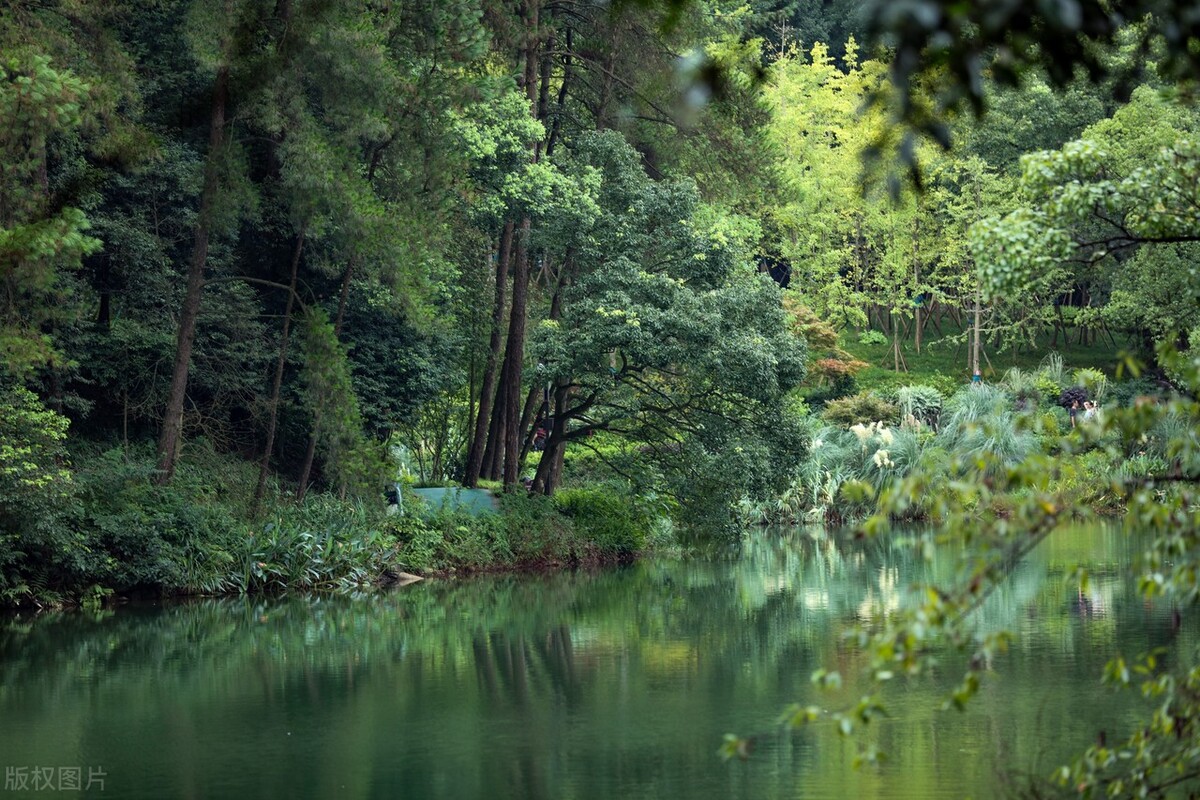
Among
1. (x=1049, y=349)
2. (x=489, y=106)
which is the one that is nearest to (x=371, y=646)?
(x=489, y=106)

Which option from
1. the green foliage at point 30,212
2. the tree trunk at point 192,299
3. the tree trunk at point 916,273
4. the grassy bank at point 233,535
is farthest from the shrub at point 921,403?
the green foliage at point 30,212

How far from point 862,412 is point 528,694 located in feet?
79.8

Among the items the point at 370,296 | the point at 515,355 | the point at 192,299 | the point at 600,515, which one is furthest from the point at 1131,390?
the point at 192,299

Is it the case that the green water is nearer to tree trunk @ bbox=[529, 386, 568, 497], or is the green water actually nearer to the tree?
the tree

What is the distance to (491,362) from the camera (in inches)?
1065

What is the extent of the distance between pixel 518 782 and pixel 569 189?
1547 centimetres

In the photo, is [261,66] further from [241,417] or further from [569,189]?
[241,417]

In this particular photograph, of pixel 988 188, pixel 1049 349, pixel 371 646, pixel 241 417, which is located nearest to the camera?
pixel 371 646

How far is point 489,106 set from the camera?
24062 mm

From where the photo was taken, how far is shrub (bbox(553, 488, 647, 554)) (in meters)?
25.5

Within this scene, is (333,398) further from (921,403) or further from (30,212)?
(921,403)

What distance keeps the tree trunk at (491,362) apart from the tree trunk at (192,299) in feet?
20.1

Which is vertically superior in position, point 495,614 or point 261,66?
point 261,66

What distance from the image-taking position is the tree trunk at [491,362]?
2655 centimetres
